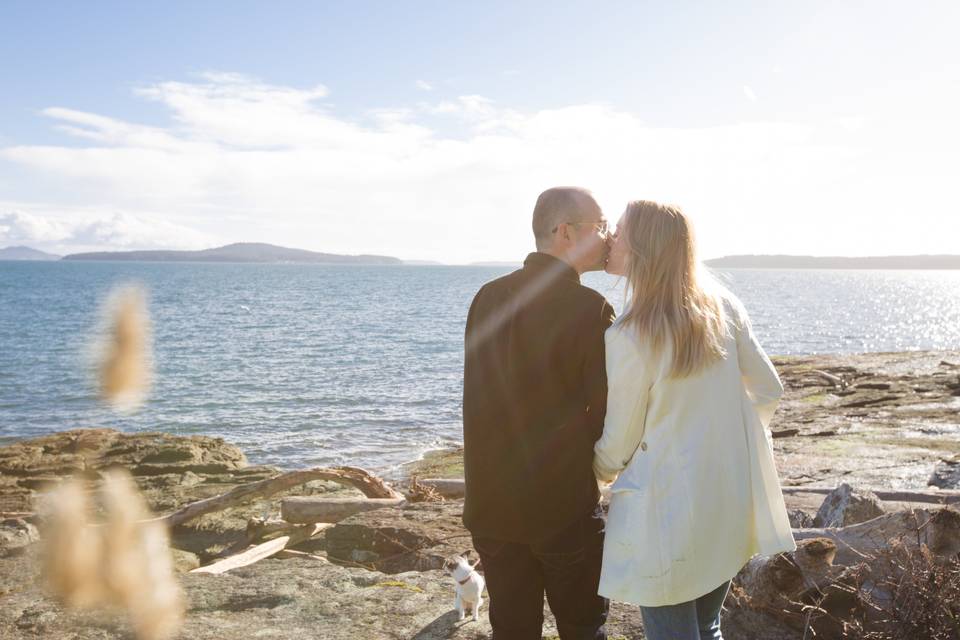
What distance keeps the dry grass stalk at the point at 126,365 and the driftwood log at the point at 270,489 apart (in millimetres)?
16311

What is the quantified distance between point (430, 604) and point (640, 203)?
318cm

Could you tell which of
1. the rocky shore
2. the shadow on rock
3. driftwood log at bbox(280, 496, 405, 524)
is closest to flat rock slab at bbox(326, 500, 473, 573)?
the rocky shore

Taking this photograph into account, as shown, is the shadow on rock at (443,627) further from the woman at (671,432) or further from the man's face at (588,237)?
the man's face at (588,237)

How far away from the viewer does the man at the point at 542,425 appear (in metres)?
3.03

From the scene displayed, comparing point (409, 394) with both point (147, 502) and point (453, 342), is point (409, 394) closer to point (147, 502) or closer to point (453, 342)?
point (147, 502)

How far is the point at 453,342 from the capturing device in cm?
4434

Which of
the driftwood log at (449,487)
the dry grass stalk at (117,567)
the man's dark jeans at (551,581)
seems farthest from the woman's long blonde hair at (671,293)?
the driftwood log at (449,487)

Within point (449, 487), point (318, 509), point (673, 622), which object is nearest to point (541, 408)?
point (673, 622)

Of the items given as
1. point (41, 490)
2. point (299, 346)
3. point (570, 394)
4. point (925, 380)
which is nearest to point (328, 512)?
point (570, 394)

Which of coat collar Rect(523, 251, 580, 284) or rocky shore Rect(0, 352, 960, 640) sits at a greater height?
coat collar Rect(523, 251, 580, 284)

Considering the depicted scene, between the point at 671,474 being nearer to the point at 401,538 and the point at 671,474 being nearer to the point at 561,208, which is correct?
the point at 561,208

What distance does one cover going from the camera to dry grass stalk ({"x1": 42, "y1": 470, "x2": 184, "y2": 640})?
16.1 feet

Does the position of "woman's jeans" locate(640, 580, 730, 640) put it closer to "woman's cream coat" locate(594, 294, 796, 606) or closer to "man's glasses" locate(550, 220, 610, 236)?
"woman's cream coat" locate(594, 294, 796, 606)

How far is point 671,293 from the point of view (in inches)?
110
